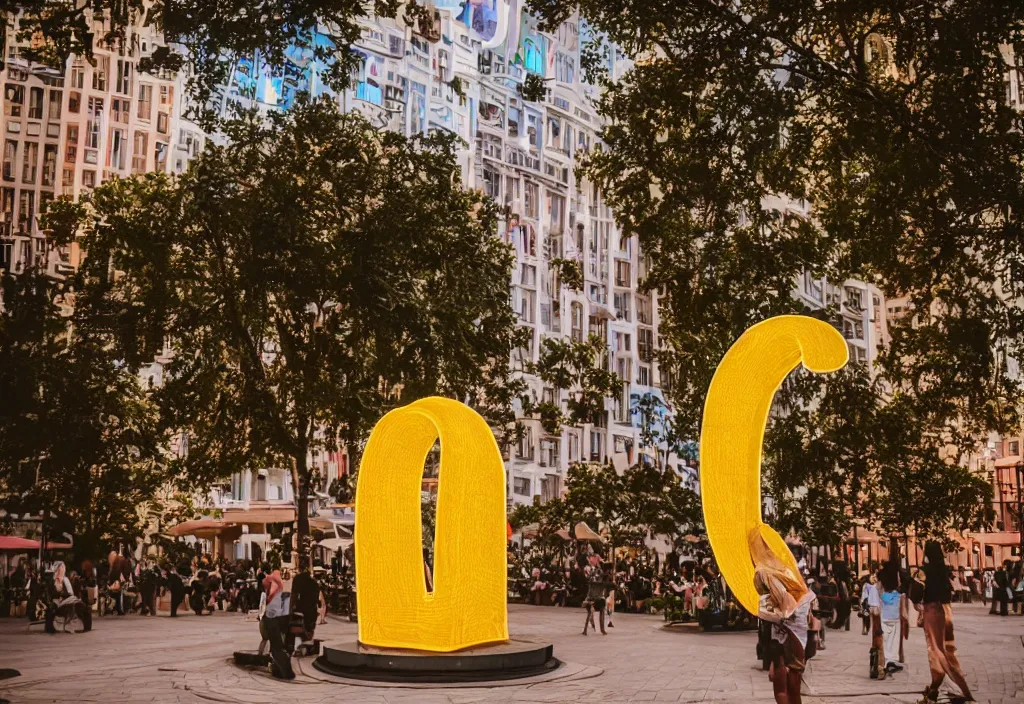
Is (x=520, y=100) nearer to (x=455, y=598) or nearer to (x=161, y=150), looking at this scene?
(x=161, y=150)

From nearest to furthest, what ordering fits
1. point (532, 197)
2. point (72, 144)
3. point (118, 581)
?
point (72, 144) → point (118, 581) → point (532, 197)

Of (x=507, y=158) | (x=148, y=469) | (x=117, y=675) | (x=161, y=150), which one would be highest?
(x=507, y=158)

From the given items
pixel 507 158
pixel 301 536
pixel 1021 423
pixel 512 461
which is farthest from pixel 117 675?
pixel 512 461

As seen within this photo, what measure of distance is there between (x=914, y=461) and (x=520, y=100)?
1447 cm

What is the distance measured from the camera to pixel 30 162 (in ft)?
59.9

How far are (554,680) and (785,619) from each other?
4.92 m

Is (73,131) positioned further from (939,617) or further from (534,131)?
(939,617)

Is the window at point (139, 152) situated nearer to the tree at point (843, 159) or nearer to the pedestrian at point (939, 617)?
the tree at point (843, 159)

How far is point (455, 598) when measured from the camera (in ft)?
39.8

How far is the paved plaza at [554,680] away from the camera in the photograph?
10930 mm

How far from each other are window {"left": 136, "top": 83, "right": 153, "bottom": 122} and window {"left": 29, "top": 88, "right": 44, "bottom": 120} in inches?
71.1

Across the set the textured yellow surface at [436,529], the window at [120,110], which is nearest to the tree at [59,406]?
the window at [120,110]

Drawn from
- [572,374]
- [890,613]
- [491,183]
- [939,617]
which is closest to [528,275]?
[491,183]

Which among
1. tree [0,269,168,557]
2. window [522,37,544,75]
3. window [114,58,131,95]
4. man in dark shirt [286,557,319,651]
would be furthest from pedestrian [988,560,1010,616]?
window [114,58,131,95]
